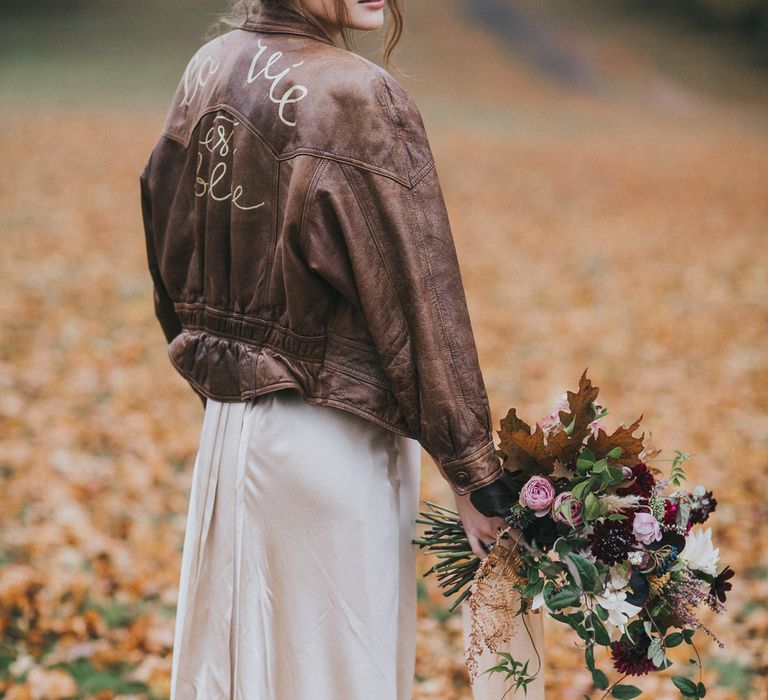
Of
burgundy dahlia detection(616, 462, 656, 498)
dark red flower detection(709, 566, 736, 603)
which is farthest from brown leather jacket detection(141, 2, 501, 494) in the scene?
dark red flower detection(709, 566, 736, 603)

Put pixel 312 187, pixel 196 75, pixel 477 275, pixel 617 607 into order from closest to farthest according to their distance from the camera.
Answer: pixel 312 187
pixel 617 607
pixel 196 75
pixel 477 275

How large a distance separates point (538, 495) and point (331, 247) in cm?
56

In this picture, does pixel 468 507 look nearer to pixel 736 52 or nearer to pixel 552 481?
pixel 552 481

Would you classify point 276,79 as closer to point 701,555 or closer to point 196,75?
point 196,75

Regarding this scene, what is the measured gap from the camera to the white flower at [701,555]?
5.90 ft

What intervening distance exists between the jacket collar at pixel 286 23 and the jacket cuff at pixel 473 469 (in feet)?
2.60

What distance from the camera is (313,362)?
1693 mm

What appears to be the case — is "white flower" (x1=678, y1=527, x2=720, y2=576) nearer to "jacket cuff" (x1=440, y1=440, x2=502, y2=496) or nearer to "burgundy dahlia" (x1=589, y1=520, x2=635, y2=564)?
"burgundy dahlia" (x1=589, y1=520, x2=635, y2=564)

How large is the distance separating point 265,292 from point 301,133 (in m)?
0.29

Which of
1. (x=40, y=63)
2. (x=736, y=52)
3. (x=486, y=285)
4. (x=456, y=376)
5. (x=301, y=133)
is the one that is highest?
(x=736, y=52)

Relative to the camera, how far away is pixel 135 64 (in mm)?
15391

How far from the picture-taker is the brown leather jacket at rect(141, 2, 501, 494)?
1.60 metres

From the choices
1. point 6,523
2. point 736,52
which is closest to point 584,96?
point 736,52

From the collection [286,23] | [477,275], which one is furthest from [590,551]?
[477,275]
